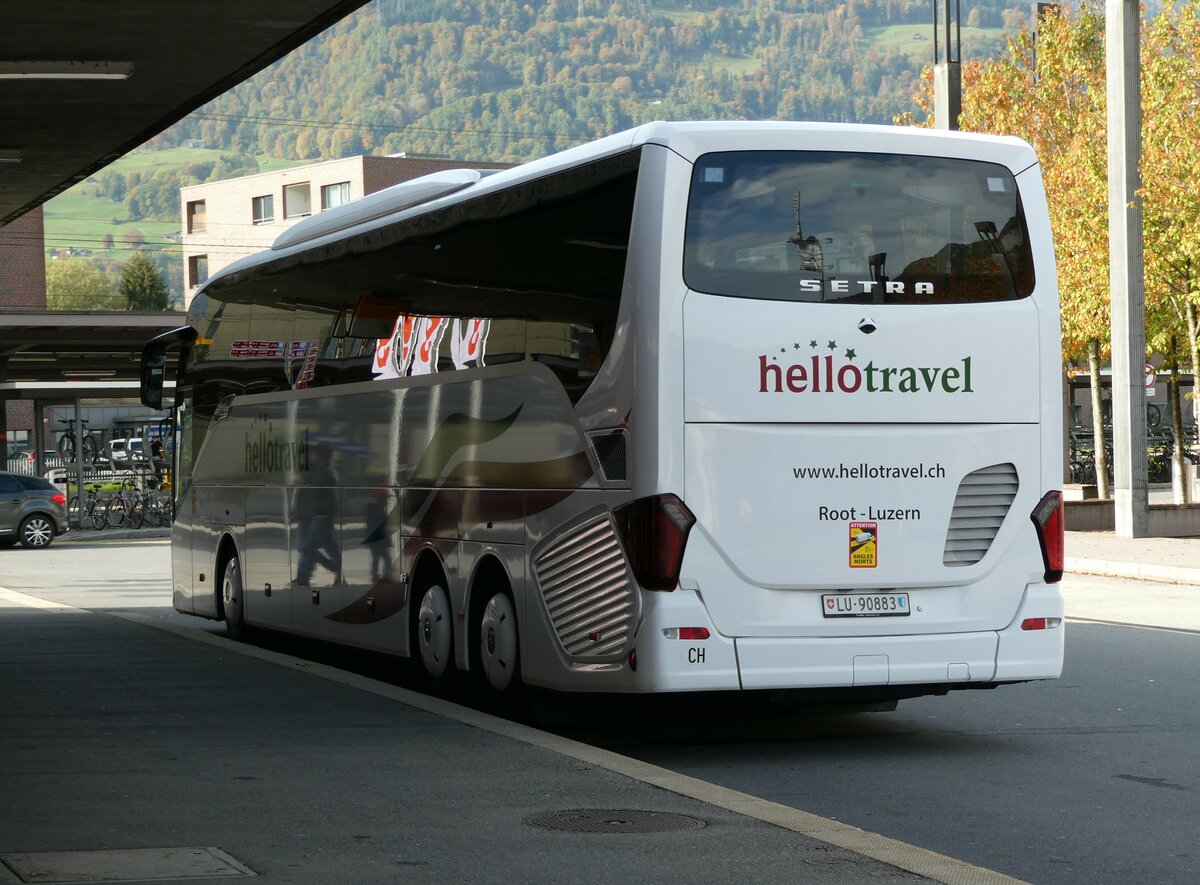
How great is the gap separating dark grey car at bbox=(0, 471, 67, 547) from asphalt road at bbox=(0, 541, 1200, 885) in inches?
1113

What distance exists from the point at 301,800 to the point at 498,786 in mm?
889

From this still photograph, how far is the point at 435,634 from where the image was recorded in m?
12.4

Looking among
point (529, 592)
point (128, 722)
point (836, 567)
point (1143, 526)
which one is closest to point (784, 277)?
point (836, 567)

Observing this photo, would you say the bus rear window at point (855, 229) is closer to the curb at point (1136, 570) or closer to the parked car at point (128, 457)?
the curb at point (1136, 570)

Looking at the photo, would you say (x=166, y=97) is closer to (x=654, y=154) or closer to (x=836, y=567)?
(x=654, y=154)

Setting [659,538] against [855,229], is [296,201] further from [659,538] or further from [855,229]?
[659,538]

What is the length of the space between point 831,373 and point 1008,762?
2.27m

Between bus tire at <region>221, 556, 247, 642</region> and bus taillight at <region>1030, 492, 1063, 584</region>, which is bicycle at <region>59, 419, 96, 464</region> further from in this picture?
bus taillight at <region>1030, 492, 1063, 584</region>

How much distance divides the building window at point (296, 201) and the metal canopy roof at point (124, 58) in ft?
280

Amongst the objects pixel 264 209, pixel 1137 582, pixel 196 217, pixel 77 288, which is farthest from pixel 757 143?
pixel 77 288

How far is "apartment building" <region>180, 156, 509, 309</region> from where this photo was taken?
96.4m

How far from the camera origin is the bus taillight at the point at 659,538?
31.9 feet

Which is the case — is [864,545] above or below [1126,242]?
below

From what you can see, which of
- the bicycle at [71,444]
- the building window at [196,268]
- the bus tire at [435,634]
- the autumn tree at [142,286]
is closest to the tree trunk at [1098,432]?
the bicycle at [71,444]
